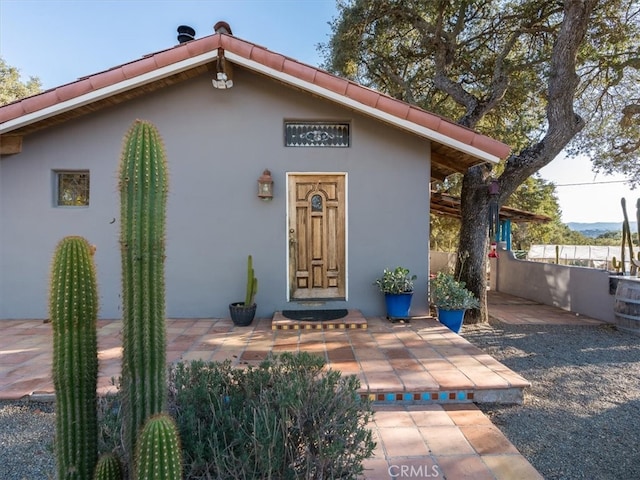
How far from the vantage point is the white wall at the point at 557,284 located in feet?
25.3

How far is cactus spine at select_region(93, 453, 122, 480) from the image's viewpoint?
1.79 metres

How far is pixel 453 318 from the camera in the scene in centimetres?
591

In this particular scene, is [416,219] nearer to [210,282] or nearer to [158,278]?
[210,282]

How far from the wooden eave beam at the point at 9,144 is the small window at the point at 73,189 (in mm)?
686

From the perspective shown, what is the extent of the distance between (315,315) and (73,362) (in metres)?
4.17

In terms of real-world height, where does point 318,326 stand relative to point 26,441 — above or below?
above

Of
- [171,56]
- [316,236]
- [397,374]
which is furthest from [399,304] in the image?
[171,56]

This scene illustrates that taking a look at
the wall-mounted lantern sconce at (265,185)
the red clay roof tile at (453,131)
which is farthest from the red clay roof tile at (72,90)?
the red clay roof tile at (453,131)

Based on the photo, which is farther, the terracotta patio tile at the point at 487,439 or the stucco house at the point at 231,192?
the stucco house at the point at 231,192

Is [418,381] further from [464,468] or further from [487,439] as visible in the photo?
[464,468]

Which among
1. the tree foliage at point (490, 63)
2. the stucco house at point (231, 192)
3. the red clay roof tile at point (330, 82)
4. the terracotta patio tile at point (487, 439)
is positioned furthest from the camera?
the tree foliage at point (490, 63)

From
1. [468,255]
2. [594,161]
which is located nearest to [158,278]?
[468,255]

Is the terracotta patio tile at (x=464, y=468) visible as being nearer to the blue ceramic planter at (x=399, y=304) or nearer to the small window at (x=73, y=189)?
the blue ceramic planter at (x=399, y=304)

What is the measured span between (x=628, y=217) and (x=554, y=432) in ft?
22.0
